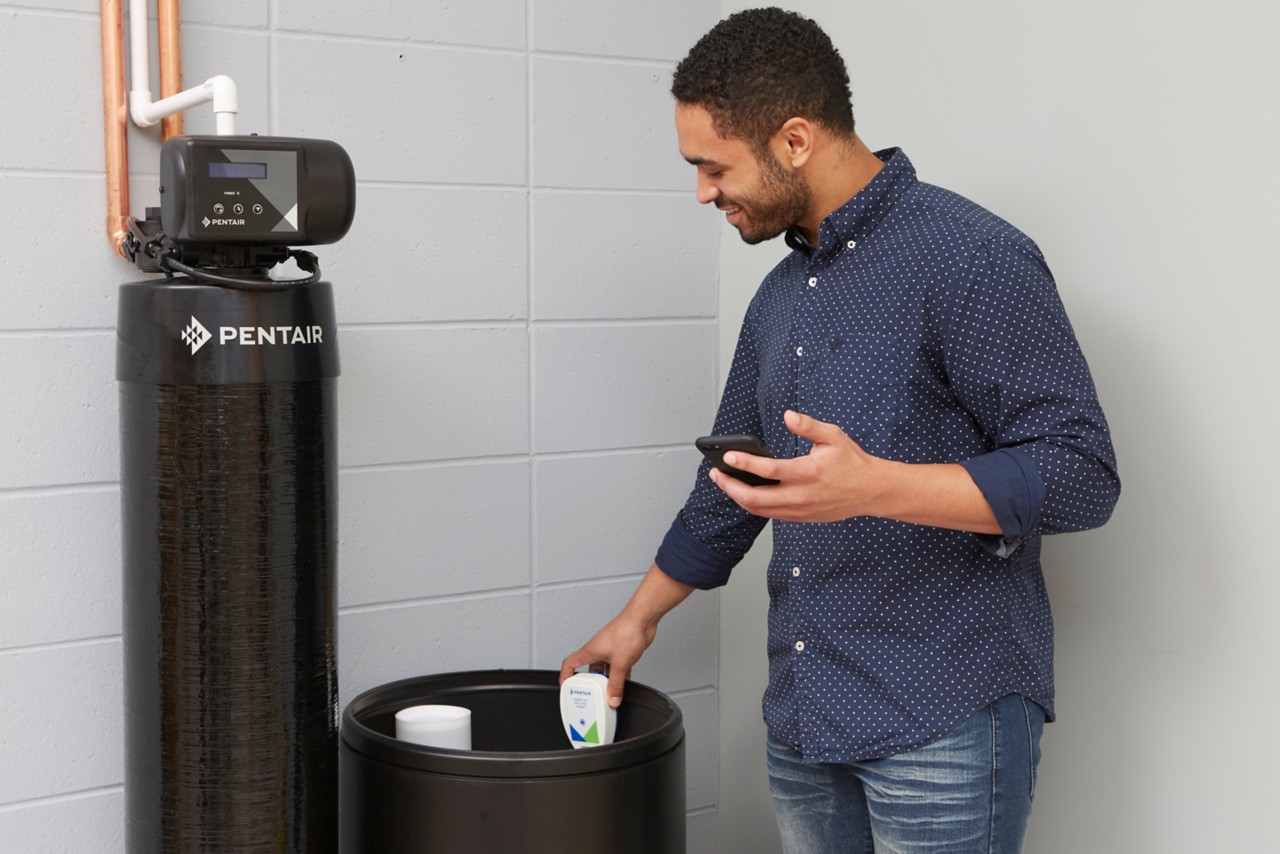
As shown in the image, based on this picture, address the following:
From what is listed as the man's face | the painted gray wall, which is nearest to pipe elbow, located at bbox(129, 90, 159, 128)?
the man's face

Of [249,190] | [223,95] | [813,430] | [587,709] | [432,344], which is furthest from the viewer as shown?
[432,344]

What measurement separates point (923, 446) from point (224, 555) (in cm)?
77

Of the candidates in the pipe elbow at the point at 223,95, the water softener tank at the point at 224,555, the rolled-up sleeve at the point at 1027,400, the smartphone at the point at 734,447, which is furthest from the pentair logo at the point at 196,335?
the rolled-up sleeve at the point at 1027,400

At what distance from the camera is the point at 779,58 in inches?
56.5

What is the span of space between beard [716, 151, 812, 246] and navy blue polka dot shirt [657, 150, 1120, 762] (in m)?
0.04

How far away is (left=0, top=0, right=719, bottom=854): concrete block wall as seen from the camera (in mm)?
1718

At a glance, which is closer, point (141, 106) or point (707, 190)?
point (707, 190)

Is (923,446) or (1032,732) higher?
(923,446)

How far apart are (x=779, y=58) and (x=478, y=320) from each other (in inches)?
29.1

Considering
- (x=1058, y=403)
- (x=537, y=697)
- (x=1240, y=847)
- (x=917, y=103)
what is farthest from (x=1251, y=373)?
(x=537, y=697)

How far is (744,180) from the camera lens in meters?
1.48

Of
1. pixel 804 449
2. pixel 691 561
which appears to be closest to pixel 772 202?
pixel 804 449

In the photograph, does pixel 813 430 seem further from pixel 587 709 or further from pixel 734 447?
pixel 587 709

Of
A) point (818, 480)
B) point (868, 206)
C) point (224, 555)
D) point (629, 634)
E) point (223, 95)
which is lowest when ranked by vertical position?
point (629, 634)
